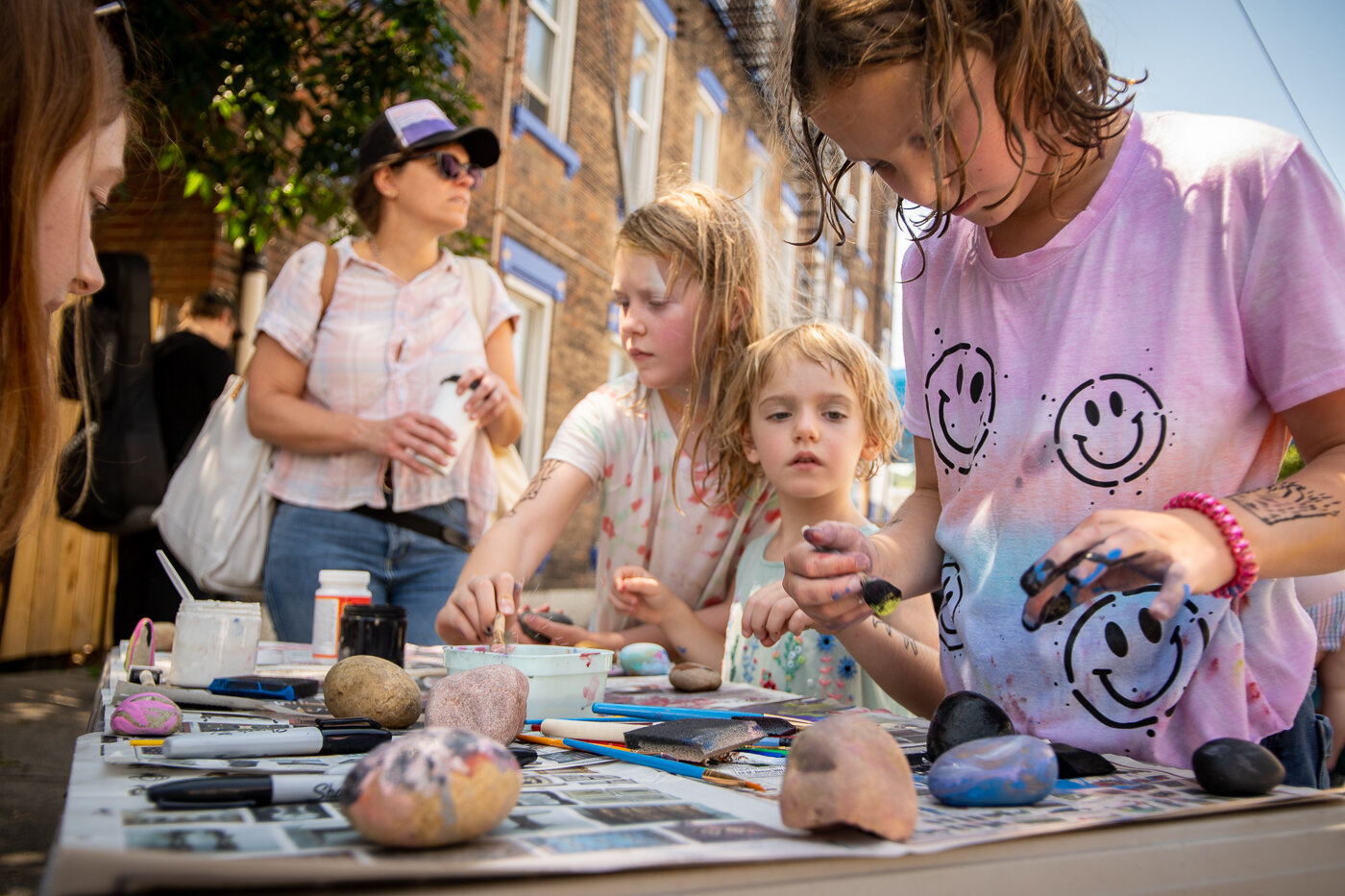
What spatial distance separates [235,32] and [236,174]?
2.79 ft

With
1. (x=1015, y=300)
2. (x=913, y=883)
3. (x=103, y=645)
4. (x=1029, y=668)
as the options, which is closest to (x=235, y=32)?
(x=103, y=645)

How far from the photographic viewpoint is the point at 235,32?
464cm

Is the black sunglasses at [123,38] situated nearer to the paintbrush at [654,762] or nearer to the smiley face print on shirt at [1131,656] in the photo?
the paintbrush at [654,762]

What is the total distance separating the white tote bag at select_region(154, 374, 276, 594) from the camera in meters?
2.91

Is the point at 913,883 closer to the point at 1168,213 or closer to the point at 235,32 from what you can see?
the point at 1168,213

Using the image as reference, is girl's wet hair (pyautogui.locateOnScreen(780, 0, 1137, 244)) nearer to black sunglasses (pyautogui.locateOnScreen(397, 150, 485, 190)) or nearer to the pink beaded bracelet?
the pink beaded bracelet

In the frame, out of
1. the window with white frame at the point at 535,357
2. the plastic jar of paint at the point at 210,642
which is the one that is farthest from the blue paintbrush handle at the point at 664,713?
the window with white frame at the point at 535,357

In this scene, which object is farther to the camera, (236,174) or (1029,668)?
(236,174)

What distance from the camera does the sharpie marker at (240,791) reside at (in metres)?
0.87

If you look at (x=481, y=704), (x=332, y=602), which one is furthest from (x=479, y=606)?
(x=481, y=704)

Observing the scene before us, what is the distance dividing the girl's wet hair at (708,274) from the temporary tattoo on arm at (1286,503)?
163 centimetres

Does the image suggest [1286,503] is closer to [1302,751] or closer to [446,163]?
[1302,751]

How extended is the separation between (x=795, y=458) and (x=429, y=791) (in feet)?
5.80

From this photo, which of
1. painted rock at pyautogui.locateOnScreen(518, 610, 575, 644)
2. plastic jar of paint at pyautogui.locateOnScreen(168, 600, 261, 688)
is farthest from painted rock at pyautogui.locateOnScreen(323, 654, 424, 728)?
painted rock at pyautogui.locateOnScreen(518, 610, 575, 644)
